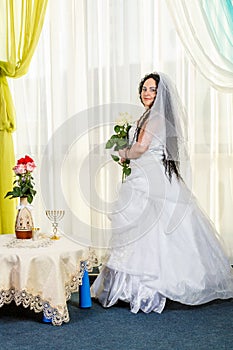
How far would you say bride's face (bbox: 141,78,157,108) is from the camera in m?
4.18

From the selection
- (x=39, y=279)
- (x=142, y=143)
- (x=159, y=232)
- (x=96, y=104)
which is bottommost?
(x=39, y=279)

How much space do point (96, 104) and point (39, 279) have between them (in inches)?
79.3

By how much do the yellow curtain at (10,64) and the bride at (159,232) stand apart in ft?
3.82

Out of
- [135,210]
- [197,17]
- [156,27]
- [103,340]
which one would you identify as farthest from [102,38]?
[103,340]

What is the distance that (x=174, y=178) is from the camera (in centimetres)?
418

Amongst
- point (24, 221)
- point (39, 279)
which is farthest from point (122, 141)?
point (39, 279)

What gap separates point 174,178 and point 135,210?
0.34 metres

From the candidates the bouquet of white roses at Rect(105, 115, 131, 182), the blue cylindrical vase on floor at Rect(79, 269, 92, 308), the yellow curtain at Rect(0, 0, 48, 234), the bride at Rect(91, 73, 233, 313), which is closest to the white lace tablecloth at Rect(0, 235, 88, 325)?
the blue cylindrical vase on floor at Rect(79, 269, 92, 308)

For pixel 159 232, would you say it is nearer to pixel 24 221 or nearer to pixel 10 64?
pixel 24 221

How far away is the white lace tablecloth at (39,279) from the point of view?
3.57 metres

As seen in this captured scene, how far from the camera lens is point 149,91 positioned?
4195mm

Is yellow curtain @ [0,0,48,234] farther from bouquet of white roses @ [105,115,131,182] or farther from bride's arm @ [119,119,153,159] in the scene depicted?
bride's arm @ [119,119,153,159]

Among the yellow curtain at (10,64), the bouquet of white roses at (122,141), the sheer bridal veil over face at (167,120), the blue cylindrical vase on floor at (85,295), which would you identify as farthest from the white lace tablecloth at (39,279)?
the yellow curtain at (10,64)

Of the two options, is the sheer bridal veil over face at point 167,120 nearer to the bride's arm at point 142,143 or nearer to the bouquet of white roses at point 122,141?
the bride's arm at point 142,143
